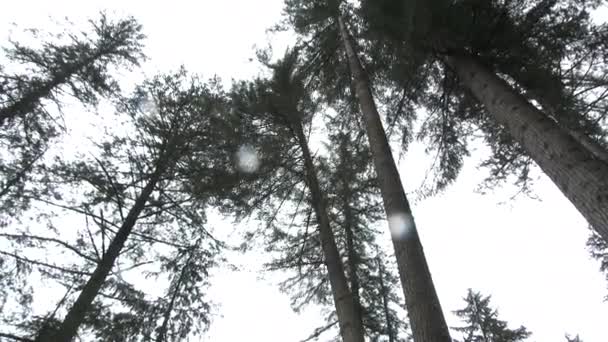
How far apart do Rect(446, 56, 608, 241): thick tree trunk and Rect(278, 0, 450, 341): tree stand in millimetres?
1544

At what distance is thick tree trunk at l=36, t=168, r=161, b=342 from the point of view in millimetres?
4268

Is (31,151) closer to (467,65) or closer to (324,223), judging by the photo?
(324,223)

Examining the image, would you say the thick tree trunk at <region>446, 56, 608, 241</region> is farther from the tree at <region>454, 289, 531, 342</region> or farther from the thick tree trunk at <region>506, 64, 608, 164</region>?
the tree at <region>454, 289, 531, 342</region>

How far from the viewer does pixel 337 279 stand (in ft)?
15.6

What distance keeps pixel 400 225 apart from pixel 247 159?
4360 millimetres

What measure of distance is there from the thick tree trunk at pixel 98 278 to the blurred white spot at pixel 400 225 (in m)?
5.02

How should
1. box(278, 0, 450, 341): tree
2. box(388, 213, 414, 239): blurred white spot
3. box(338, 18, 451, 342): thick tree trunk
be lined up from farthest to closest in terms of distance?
box(388, 213, 414, 239): blurred white spot → box(278, 0, 450, 341): tree → box(338, 18, 451, 342): thick tree trunk

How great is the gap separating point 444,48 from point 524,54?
1.27 meters

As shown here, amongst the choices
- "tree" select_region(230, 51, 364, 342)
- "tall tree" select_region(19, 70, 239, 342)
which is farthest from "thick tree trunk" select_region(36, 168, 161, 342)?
"tree" select_region(230, 51, 364, 342)

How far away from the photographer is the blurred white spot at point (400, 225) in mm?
2984

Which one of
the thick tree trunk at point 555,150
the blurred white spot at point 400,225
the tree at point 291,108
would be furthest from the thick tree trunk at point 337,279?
Answer: the thick tree trunk at point 555,150

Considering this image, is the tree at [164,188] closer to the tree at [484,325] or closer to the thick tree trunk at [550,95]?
the thick tree trunk at [550,95]

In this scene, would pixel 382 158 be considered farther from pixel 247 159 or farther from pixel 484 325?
pixel 484 325

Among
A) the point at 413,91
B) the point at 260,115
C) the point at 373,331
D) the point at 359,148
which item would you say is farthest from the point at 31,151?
the point at 373,331
